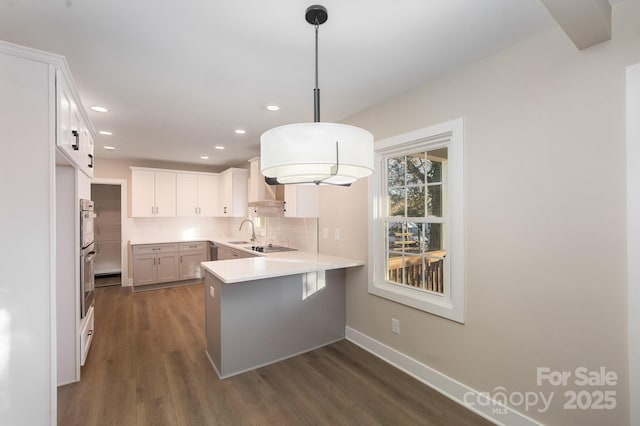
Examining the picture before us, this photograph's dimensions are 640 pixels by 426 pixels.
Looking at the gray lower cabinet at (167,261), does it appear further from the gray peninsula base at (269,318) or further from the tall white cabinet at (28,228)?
the tall white cabinet at (28,228)

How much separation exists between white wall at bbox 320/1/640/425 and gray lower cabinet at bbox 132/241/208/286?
A: 4.77 m

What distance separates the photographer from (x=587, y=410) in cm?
161

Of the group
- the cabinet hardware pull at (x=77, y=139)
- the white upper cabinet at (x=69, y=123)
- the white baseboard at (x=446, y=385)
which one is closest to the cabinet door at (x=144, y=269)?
the white upper cabinet at (x=69, y=123)

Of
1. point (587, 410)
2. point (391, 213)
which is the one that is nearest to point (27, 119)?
point (391, 213)

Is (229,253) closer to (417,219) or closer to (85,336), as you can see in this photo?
(85,336)

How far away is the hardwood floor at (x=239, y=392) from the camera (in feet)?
6.57

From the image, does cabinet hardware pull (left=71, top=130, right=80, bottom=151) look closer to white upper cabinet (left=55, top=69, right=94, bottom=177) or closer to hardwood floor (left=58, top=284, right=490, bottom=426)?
white upper cabinet (left=55, top=69, right=94, bottom=177)

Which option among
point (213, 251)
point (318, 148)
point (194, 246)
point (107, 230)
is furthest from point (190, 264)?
point (318, 148)

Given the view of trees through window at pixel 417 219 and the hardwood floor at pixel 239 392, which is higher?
the view of trees through window at pixel 417 219

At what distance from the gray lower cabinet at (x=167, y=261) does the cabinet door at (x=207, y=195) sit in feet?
2.34

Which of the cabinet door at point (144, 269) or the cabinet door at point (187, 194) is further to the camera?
the cabinet door at point (187, 194)

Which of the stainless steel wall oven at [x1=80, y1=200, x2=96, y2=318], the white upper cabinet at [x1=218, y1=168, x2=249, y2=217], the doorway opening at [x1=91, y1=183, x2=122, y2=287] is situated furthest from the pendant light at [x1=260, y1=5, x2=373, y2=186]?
the doorway opening at [x1=91, y1=183, x2=122, y2=287]

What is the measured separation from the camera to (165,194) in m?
5.74

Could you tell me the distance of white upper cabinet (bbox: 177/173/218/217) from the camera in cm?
592
